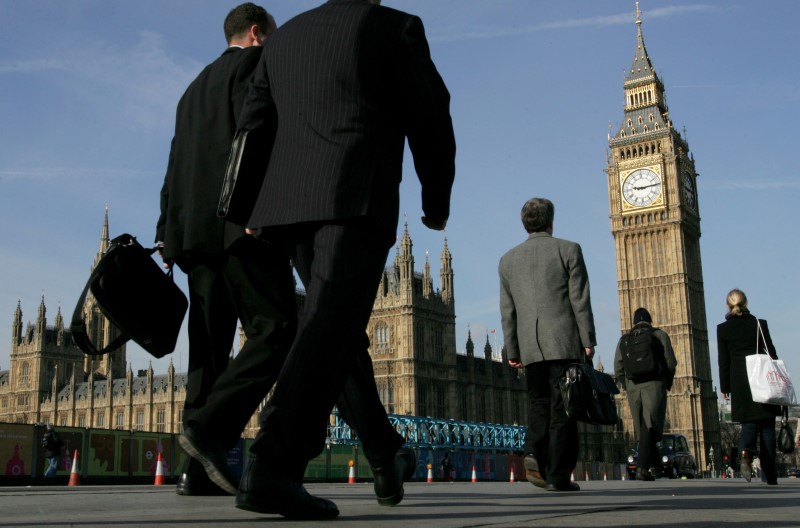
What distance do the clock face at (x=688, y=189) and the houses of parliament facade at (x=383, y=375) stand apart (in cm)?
1591

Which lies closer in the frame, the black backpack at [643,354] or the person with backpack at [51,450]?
the black backpack at [643,354]

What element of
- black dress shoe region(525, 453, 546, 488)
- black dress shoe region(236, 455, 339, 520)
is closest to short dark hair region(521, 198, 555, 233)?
black dress shoe region(525, 453, 546, 488)

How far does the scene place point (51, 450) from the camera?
1433 centimetres

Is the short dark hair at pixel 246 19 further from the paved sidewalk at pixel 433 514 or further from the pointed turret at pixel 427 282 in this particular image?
the pointed turret at pixel 427 282

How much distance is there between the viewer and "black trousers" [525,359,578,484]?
5.26 meters

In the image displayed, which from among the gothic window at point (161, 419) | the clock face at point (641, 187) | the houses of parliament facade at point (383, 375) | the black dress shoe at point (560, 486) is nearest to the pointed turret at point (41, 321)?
the houses of parliament facade at point (383, 375)

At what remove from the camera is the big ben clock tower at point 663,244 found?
59125mm

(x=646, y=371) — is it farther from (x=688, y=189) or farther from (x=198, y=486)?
(x=688, y=189)

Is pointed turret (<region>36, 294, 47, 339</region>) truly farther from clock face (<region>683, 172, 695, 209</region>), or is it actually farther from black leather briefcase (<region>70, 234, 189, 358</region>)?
black leather briefcase (<region>70, 234, 189, 358</region>)

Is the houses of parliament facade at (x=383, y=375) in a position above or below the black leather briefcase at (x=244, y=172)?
above

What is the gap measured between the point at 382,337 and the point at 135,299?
47565 mm

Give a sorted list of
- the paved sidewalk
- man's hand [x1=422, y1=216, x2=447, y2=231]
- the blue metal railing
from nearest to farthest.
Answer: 1. the paved sidewalk
2. man's hand [x1=422, y1=216, x2=447, y2=231]
3. the blue metal railing

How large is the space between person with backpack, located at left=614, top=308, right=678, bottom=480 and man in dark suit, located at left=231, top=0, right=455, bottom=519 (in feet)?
15.7

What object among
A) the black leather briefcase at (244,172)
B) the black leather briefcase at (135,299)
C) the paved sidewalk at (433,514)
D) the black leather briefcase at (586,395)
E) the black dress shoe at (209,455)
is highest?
the black leather briefcase at (244,172)
